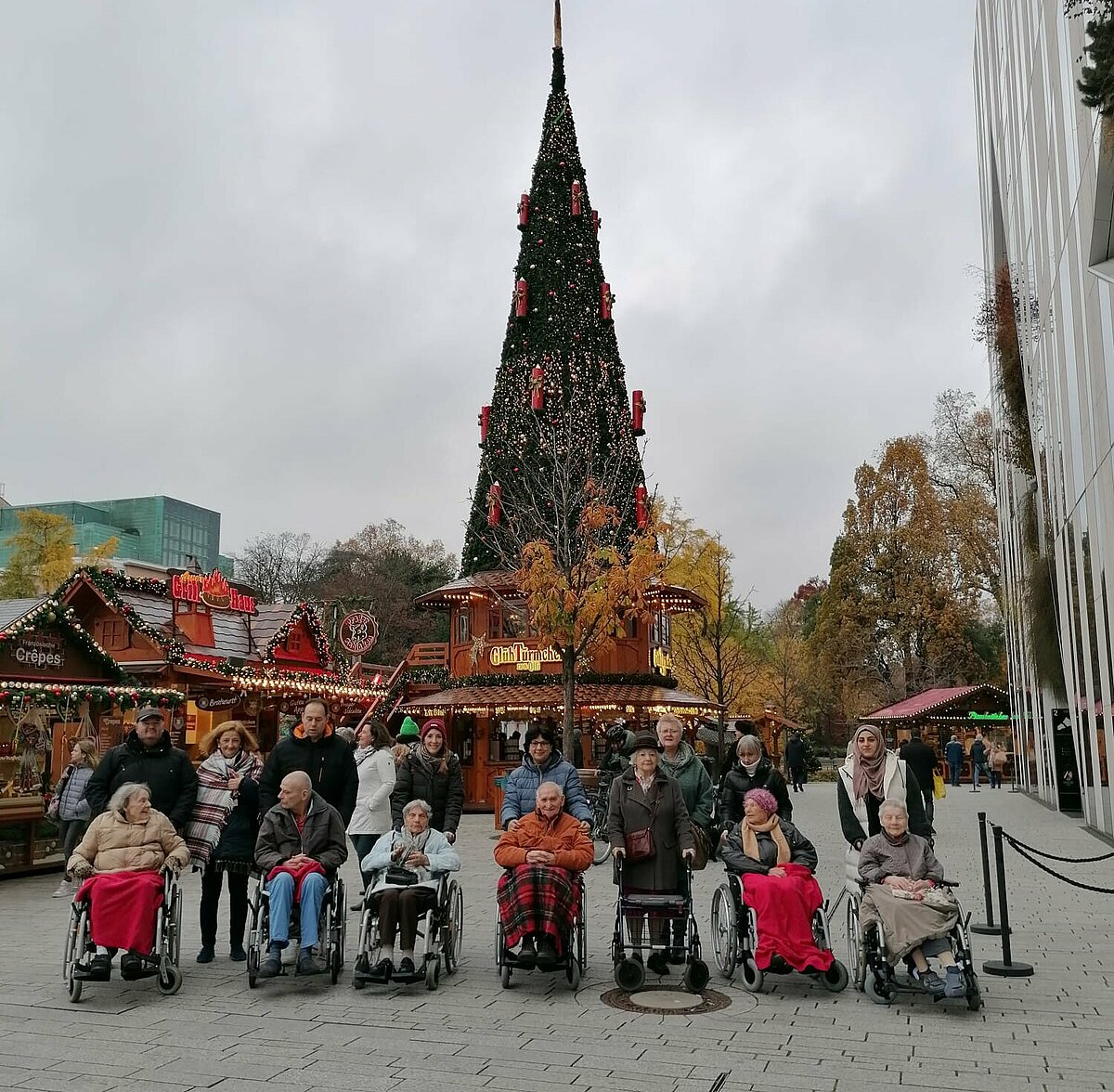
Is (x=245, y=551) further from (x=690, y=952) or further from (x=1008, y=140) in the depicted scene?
(x=690, y=952)

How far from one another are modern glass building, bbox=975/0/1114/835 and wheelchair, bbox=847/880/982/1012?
Result: 562 centimetres

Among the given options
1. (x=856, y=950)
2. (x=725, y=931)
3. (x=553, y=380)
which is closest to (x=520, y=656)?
(x=553, y=380)

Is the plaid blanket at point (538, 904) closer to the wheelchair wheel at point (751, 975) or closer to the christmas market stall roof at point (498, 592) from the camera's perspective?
the wheelchair wheel at point (751, 975)

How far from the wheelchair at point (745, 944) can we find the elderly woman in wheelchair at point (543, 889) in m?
0.98

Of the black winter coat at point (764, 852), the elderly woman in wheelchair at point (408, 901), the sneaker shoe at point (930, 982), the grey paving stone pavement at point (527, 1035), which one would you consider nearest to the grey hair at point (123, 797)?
the grey paving stone pavement at point (527, 1035)

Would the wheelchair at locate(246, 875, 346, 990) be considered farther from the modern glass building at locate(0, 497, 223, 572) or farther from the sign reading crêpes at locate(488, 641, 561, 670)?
the modern glass building at locate(0, 497, 223, 572)

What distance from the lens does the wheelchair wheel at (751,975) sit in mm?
6480

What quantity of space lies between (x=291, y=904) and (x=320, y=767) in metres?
1.10

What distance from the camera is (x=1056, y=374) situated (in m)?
17.8

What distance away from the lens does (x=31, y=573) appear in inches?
1652

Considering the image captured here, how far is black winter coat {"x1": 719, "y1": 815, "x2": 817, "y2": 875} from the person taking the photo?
6727 millimetres

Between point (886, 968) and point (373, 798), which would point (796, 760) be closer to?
point (373, 798)

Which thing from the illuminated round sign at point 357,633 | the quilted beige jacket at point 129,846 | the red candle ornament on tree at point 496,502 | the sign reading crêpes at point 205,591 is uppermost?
the red candle ornament on tree at point 496,502

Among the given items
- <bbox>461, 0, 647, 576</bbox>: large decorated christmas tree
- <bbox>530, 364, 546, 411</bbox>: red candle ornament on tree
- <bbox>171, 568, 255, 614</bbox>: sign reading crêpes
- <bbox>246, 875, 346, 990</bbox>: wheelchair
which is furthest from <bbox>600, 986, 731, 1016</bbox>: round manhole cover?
<bbox>171, 568, 255, 614</bbox>: sign reading crêpes
